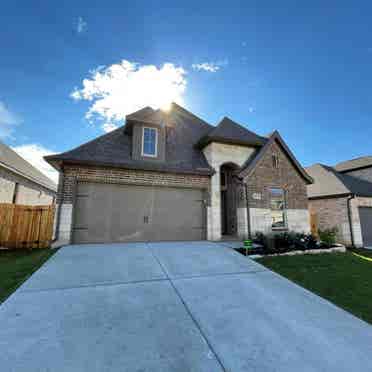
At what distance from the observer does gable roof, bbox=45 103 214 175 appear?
808 centimetres

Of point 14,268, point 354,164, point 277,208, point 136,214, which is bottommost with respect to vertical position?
point 14,268

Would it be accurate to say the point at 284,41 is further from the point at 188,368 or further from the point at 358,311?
the point at 188,368

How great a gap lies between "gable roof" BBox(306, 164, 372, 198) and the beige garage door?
1028cm

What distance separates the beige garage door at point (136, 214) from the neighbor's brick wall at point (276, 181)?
9.83ft

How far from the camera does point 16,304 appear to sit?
3.24 m

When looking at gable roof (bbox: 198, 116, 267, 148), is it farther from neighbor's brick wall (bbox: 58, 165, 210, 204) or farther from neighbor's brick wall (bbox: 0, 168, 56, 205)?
neighbor's brick wall (bbox: 0, 168, 56, 205)

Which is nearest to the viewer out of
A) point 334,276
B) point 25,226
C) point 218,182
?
point 334,276

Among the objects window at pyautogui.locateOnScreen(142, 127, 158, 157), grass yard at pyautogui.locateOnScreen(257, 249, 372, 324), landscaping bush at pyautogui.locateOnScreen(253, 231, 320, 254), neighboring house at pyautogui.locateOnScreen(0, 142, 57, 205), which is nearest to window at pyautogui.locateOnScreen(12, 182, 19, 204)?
neighboring house at pyautogui.locateOnScreen(0, 142, 57, 205)

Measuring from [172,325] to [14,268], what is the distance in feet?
16.5

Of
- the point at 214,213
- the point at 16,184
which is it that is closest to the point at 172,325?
the point at 214,213

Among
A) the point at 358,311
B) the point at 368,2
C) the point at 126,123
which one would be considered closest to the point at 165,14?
the point at 126,123

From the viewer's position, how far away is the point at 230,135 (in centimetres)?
1047

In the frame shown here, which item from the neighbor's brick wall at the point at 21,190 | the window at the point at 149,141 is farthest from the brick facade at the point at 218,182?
the neighbor's brick wall at the point at 21,190

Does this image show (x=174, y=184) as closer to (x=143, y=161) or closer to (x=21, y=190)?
(x=143, y=161)
